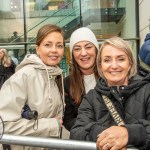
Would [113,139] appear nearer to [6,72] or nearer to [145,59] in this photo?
[145,59]

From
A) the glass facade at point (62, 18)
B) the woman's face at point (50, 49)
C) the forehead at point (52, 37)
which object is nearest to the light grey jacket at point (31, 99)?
the woman's face at point (50, 49)

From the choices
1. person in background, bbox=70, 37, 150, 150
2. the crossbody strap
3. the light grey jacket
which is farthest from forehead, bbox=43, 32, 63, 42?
the crossbody strap

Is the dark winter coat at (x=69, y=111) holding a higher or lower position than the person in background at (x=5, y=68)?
lower

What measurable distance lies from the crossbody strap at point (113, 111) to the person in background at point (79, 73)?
0.90m

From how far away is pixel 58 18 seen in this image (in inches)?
451

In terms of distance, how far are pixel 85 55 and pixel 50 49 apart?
420 millimetres

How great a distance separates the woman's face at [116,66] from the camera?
2.33 m

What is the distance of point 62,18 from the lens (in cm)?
1141

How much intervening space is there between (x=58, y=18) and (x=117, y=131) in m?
9.82

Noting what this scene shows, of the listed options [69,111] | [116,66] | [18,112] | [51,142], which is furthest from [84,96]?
[51,142]

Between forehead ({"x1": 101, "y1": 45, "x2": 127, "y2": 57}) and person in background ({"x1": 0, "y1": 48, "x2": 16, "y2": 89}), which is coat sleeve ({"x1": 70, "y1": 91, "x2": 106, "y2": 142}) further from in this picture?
person in background ({"x1": 0, "y1": 48, "x2": 16, "y2": 89})

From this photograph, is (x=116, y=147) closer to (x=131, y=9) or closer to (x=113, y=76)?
(x=113, y=76)

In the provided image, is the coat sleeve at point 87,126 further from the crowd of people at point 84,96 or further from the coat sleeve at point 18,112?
the coat sleeve at point 18,112

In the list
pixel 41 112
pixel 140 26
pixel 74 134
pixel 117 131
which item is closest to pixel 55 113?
pixel 41 112
